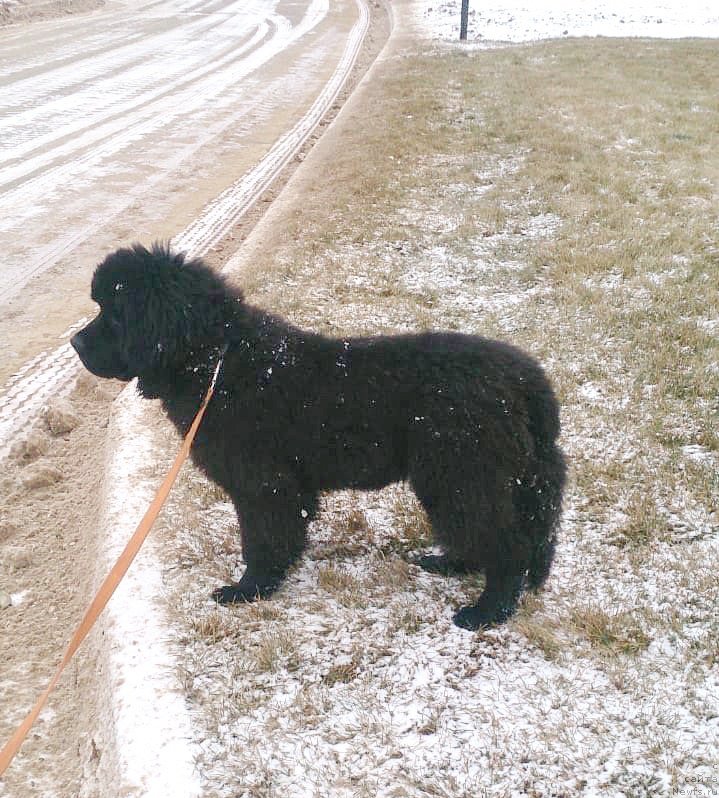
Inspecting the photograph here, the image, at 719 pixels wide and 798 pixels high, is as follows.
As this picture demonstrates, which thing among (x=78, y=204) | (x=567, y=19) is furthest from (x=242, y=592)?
(x=567, y=19)

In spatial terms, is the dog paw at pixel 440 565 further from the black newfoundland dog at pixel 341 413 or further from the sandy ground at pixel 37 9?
the sandy ground at pixel 37 9

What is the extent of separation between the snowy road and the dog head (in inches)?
76.0

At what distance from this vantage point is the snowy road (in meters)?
6.17

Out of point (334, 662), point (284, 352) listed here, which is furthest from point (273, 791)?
point (284, 352)

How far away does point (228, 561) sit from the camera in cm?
357

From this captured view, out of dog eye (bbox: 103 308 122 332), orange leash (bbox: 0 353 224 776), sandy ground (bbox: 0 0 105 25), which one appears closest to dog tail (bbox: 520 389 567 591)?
orange leash (bbox: 0 353 224 776)

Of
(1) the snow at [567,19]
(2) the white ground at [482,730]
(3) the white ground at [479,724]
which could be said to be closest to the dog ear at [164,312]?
(3) the white ground at [479,724]

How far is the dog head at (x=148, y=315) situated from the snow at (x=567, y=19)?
20.8 meters

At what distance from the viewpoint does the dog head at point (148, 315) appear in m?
2.98

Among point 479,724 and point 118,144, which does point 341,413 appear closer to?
point 479,724

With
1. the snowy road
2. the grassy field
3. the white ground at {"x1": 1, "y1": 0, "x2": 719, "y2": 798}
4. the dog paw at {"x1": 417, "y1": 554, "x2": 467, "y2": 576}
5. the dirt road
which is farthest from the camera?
the snowy road

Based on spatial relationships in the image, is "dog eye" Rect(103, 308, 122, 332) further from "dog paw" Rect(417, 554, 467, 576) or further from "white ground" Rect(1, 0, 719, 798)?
"dog paw" Rect(417, 554, 467, 576)

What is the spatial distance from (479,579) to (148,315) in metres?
2.07

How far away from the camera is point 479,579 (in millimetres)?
3455
